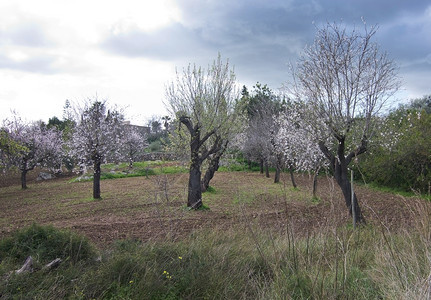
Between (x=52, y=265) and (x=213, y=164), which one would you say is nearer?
(x=52, y=265)

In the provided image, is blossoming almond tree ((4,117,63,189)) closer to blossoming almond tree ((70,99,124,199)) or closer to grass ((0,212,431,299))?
blossoming almond tree ((70,99,124,199))

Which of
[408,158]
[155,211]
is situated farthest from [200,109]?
[408,158]

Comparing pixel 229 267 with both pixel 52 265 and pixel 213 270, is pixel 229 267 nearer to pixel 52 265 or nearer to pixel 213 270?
pixel 213 270

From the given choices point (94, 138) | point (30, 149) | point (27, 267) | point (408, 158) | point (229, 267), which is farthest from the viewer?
point (30, 149)

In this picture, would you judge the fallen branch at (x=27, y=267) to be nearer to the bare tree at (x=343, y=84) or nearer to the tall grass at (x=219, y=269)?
the tall grass at (x=219, y=269)

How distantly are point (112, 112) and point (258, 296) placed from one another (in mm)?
14701

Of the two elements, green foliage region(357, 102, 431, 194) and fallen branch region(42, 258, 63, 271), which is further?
green foliage region(357, 102, 431, 194)

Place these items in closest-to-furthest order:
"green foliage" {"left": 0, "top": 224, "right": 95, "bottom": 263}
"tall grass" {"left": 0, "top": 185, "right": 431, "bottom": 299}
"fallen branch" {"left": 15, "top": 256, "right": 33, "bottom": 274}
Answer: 1. "tall grass" {"left": 0, "top": 185, "right": 431, "bottom": 299}
2. "fallen branch" {"left": 15, "top": 256, "right": 33, "bottom": 274}
3. "green foliage" {"left": 0, "top": 224, "right": 95, "bottom": 263}

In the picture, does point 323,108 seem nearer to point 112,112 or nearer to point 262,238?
point 262,238

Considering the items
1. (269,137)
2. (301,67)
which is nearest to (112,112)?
(269,137)

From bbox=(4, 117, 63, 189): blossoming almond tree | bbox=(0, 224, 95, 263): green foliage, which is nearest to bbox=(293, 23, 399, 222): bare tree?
bbox=(0, 224, 95, 263): green foliage

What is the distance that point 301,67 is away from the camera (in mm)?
8352

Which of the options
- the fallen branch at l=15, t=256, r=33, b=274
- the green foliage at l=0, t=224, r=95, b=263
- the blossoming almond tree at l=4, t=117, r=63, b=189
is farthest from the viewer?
the blossoming almond tree at l=4, t=117, r=63, b=189

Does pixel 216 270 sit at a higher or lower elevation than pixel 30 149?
lower
